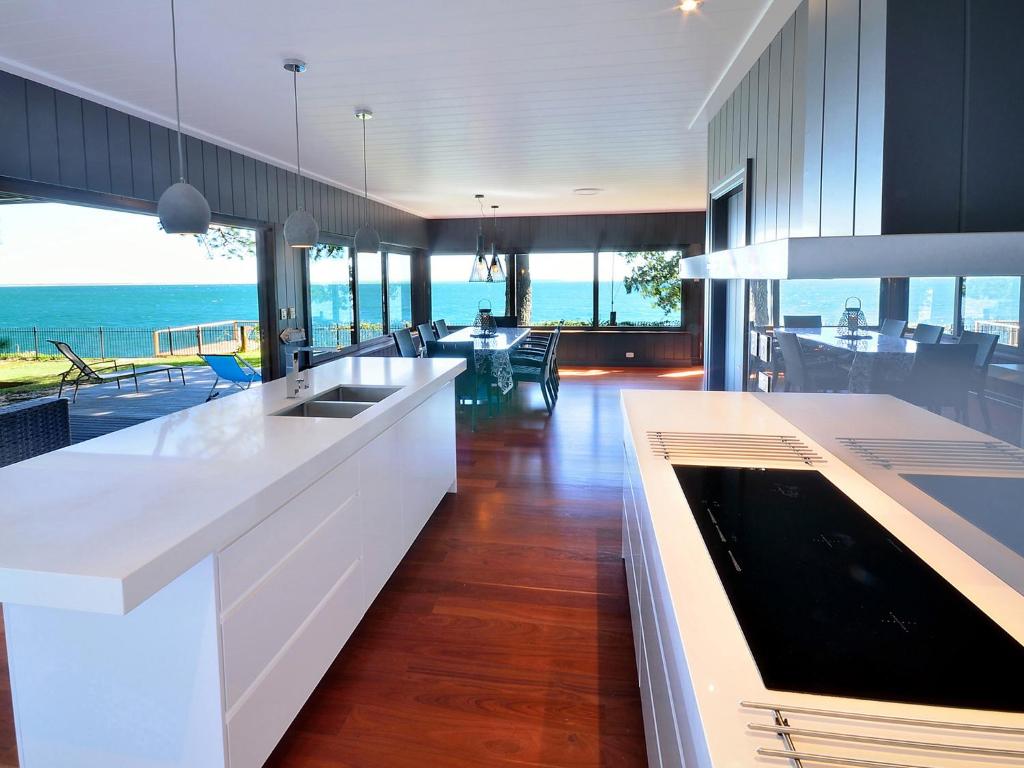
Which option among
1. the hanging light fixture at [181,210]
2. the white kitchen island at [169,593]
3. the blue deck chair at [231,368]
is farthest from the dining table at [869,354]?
the blue deck chair at [231,368]

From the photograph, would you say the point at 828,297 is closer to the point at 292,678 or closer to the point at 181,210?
the point at 292,678

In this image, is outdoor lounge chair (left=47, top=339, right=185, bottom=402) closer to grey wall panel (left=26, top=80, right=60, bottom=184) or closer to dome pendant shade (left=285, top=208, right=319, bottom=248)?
grey wall panel (left=26, top=80, right=60, bottom=184)

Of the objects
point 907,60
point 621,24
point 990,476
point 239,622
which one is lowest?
point 239,622

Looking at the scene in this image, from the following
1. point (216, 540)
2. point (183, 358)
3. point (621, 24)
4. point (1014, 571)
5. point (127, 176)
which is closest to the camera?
point (1014, 571)

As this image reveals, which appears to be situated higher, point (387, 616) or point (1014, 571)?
point (1014, 571)

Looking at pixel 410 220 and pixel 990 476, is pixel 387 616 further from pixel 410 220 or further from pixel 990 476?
pixel 410 220

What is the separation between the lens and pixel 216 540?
1383 millimetres

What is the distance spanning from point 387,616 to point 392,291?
715 centimetres

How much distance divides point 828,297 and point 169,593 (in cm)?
182

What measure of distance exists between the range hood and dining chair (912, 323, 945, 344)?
0.32 metres

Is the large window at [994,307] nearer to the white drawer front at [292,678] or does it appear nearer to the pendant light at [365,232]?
the white drawer front at [292,678]

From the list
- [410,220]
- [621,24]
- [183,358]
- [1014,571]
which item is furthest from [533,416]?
[183,358]

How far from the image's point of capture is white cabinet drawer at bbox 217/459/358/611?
1.46m

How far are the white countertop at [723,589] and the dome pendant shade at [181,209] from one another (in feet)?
6.10
